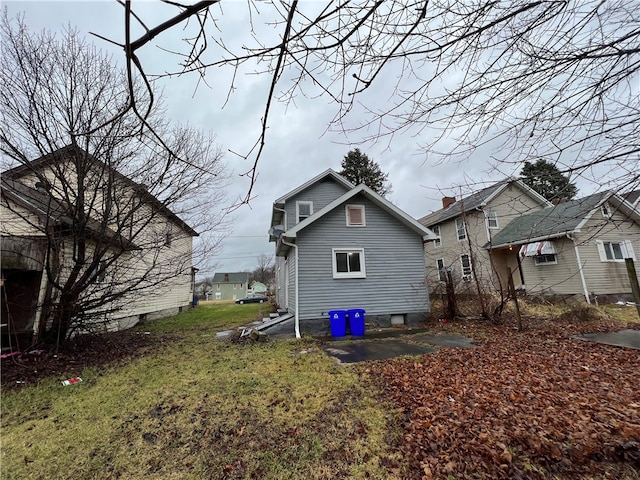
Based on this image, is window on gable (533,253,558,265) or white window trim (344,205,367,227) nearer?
white window trim (344,205,367,227)

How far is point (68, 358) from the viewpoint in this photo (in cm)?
680

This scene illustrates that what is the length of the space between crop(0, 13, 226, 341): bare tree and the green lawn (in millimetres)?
2580

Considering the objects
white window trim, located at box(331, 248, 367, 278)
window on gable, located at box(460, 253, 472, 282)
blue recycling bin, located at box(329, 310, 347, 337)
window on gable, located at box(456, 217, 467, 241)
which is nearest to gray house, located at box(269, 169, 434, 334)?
white window trim, located at box(331, 248, 367, 278)

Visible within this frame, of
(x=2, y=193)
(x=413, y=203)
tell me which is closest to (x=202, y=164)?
(x=2, y=193)

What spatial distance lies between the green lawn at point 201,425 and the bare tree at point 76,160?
258cm

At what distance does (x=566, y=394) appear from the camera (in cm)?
389

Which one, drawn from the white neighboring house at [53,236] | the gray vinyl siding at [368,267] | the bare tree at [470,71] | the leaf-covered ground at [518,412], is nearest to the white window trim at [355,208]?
the gray vinyl siding at [368,267]

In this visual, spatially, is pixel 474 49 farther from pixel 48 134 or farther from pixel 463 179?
pixel 48 134

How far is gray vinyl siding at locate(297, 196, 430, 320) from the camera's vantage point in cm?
1028

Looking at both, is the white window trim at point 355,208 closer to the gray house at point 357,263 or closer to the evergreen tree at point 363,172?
the gray house at point 357,263

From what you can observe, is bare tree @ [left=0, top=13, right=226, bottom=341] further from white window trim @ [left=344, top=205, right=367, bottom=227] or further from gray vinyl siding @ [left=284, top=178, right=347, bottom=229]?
gray vinyl siding @ [left=284, top=178, right=347, bottom=229]

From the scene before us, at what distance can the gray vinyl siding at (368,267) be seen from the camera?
33.7 feet

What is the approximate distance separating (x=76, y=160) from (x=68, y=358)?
16.1 ft

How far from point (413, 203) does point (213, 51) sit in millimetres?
2498
